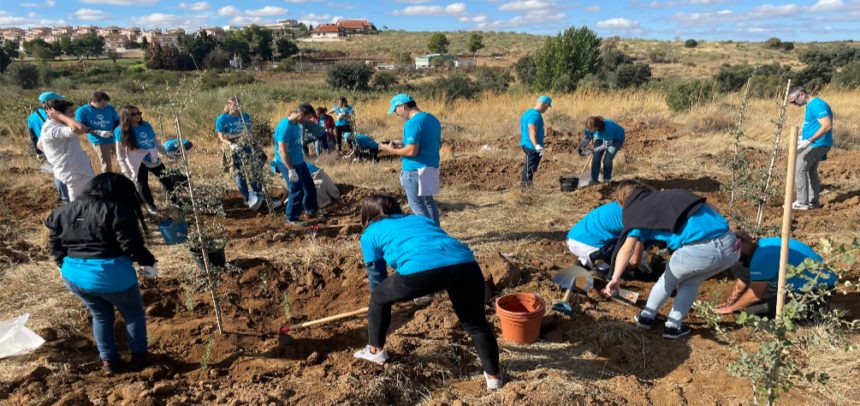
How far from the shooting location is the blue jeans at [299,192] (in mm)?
5714

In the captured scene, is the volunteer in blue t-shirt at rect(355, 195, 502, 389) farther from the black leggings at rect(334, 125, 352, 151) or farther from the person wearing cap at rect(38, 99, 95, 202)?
the black leggings at rect(334, 125, 352, 151)

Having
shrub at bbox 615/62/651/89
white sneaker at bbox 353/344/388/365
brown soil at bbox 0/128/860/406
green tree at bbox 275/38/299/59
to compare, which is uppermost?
green tree at bbox 275/38/299/59

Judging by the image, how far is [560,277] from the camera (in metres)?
3.99

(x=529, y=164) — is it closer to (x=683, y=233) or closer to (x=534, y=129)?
(x=534, y=129)

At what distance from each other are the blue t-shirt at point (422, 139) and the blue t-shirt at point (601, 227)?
153cm

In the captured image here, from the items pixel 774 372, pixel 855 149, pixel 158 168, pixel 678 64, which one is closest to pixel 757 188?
pixel 774 372

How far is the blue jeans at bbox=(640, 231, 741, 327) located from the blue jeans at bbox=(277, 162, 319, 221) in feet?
13.6

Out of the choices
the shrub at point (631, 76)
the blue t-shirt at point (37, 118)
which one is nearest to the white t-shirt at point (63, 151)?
the blue t-shirt at point (37, 118)

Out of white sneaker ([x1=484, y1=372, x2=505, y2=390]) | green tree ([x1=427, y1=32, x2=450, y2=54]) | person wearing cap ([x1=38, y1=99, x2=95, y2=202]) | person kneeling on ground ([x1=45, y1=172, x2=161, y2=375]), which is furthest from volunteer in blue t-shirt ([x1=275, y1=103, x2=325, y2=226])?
green tree ([x1=427, y1=32, x2=450, y2=54])

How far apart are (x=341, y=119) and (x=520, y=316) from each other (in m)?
8.43

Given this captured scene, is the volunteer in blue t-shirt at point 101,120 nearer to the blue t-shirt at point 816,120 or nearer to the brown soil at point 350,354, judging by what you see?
the brown soil at point 350,354

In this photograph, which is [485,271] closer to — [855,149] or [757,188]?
[757,188]

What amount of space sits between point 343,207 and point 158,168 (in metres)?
2.40

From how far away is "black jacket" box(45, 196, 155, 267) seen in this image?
2648 millimetres
